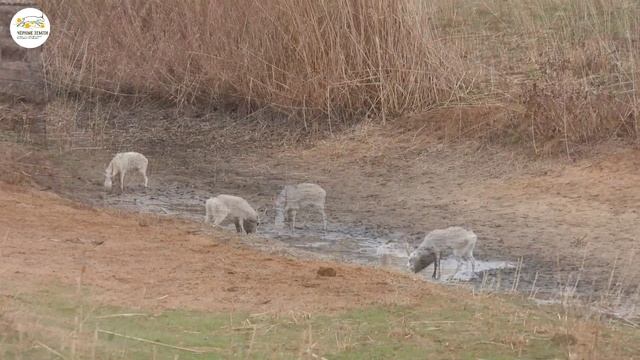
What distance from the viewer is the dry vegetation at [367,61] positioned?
12.7 meters

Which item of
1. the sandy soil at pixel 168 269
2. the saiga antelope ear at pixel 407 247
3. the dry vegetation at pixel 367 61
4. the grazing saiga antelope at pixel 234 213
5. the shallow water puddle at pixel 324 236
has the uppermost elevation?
the dry vegetation at pixel 367 61

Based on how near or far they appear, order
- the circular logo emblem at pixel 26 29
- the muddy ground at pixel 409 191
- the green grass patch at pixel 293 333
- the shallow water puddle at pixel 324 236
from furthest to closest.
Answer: the circular logo emblem at pixel 26 29 → the muddy ground at pixel 409 191 → the shallow water puddle at pixel 324 236 → the green grass patch at pixel 293 333

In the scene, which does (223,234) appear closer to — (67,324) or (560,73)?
(67,324)

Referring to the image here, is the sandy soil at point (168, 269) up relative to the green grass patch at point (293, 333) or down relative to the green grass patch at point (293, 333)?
Answer: down

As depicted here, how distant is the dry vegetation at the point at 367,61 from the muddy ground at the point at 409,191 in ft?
1.39

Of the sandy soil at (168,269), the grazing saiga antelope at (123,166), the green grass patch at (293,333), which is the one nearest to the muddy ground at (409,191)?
the grazing saiga antelope at (123,166)

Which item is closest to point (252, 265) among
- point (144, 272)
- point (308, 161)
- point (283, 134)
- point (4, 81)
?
point (144, 272)

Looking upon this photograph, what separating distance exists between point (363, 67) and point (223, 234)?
4.80 meters

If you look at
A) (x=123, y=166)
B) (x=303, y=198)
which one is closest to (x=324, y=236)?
(x=303, y=198)

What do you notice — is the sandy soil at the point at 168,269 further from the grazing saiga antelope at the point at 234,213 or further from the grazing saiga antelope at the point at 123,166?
the grazing saiga antelope at the point at 123,166

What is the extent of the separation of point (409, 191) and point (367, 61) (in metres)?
2.56

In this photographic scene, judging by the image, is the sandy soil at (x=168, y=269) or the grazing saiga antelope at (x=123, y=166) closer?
the sandy soil at (x=168, y=269)

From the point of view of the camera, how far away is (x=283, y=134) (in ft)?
45.8

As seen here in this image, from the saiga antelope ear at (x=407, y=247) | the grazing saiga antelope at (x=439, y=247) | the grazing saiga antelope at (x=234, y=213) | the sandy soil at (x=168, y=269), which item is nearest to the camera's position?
the sandy soil at (x=168, y=269)
